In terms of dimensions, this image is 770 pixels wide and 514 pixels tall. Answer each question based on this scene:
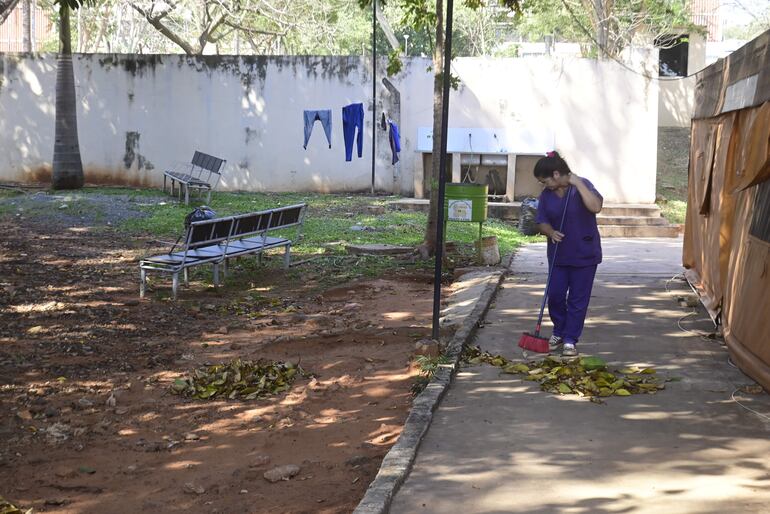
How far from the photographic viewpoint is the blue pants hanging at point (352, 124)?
21328 mm

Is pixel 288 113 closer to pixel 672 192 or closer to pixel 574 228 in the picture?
pixel 672 192

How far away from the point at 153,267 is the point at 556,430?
238 inches

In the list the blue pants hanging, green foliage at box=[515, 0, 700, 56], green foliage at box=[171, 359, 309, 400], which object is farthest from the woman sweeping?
green foliage at box=[515, 0, 700, 56]

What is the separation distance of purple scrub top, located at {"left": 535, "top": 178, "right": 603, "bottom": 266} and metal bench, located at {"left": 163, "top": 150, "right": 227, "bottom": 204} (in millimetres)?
12118

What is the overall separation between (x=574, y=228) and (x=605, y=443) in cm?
250

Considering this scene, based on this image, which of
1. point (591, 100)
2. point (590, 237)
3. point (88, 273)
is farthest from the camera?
point (591, 100)

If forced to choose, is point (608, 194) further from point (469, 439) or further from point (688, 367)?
point (469, 439)

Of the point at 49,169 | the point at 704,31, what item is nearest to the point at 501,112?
the point at 49,169

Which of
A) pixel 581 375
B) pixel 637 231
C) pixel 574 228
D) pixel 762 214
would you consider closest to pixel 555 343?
pixel 581 375

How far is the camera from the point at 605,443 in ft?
18.9

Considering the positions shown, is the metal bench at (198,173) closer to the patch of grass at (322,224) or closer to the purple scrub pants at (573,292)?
the patch of grass at (322,224)

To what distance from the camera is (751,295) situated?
7305mm

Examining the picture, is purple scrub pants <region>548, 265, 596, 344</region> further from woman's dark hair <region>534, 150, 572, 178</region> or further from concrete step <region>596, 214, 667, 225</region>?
concrete step <region>596, 214, 667, 225</region>

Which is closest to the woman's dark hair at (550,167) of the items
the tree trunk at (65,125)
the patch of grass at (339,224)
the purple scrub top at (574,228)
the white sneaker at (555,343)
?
the purple scrub top at (574,228)
